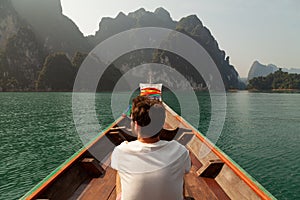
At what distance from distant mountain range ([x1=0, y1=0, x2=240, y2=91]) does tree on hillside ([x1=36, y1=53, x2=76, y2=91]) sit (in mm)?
645

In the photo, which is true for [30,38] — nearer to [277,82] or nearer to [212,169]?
[277,82]

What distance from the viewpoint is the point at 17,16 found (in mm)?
124312

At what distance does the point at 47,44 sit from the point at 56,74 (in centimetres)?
4312

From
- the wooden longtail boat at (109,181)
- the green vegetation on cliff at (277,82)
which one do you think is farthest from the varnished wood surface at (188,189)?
the green vegetation on cliff at (277,82)

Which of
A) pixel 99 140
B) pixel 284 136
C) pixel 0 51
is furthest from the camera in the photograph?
pixel 0 51

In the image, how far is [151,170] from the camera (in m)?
1.95

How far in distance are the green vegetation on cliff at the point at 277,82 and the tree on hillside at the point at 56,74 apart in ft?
315

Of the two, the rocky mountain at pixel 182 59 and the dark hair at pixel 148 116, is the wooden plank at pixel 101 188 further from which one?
the rocky mountain at pixel 182 59

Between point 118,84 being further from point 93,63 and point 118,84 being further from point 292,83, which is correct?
point 292,83

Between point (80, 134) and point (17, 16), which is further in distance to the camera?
point (17, 16)

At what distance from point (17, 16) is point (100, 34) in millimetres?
72262

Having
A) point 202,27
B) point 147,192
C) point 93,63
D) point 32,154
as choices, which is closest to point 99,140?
point 147,192

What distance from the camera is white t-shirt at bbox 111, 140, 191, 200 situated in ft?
6.41

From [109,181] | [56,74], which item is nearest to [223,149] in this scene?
[109,181]
